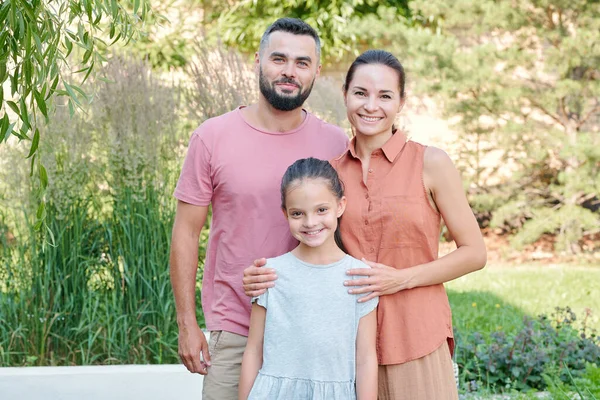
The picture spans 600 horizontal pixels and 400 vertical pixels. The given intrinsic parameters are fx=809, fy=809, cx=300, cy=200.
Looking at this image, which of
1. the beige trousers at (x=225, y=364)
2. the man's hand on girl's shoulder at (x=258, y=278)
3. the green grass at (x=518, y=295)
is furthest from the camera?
the green grass at (x=518, y=295)

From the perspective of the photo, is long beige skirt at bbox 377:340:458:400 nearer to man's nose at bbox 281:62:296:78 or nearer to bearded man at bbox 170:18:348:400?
bearded man at bbox 170:18:348:400

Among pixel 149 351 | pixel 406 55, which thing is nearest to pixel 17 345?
pixel 149 351

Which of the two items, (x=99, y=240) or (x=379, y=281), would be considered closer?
(x=379, y=281)

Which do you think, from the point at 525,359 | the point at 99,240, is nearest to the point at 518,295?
the point at 525,359

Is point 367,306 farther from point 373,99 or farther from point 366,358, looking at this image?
point 373,99

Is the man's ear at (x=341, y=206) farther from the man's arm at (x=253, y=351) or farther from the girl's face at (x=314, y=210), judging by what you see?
the man's arm at (x=253, y=351)

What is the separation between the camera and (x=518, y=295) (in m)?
6.55

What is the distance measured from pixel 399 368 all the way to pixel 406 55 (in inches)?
271

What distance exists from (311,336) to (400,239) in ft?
1.19

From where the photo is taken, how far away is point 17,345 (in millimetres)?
4441

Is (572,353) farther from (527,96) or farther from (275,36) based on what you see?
(527,96)

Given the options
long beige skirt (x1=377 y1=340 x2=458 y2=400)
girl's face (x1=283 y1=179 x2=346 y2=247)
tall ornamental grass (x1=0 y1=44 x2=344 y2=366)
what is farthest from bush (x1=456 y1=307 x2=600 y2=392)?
girl's face (x1=283 y1=179 x2=346 y2=247)

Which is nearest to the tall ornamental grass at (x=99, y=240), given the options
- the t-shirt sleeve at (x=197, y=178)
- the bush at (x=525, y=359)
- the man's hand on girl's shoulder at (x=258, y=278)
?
the bush at (x=525, y=359)

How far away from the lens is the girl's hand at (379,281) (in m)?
2.18
